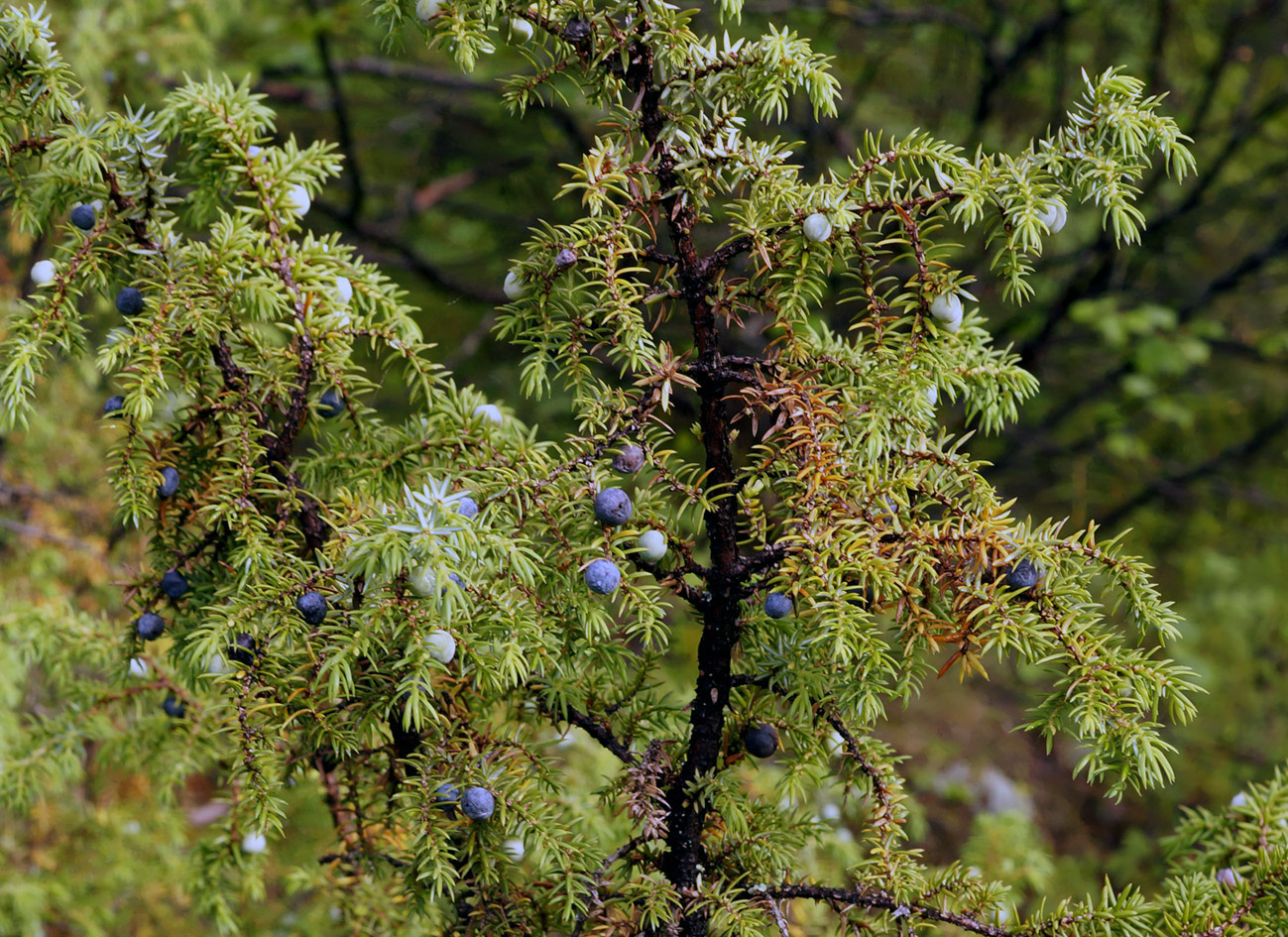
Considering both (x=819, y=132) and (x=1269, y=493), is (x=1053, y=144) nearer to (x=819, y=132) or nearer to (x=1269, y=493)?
(x=819, y=132)

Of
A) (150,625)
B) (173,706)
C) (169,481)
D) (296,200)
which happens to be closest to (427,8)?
(296,200)

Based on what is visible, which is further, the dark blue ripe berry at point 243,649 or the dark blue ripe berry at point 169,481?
the dark blue ripe berry at point 169,481

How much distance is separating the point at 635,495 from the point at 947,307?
1.03ft

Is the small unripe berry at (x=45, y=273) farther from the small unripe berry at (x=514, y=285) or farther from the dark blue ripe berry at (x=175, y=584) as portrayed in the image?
the small unripe berry at (x=514, y=285)

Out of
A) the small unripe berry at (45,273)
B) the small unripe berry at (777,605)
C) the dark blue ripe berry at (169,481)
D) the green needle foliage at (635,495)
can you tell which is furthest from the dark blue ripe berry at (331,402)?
the small unripe berry at (777,605)

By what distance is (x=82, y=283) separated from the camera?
864mm

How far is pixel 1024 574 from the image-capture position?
0.75 metres

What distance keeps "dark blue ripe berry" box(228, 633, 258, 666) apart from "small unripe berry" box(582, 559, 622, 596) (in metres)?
0.28

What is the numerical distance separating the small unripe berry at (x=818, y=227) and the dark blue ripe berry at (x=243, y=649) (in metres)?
0.56

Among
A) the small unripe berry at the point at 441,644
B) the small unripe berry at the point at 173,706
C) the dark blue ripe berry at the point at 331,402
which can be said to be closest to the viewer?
the small unripe berry at the point at 441,644

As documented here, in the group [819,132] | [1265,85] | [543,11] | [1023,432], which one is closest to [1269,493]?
[1023,432]

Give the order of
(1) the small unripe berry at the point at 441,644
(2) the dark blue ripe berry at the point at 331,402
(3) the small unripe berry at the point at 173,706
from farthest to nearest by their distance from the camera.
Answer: (3) the small unripe berry at the point at 173,706
(2) the dark blue ripe berry at the point at 331,402
(1) the small unripe berry at the point at 441,644

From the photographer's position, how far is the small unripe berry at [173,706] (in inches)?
48.0

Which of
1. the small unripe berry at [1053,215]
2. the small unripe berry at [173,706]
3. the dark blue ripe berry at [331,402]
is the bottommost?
the small unripe berry at [173,706]
